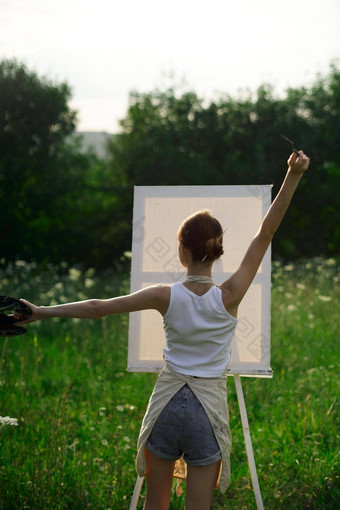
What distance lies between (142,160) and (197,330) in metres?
10.9

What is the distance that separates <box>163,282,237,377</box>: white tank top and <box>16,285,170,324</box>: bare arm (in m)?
0.05

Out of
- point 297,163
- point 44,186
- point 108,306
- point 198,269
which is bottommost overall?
point 108,306

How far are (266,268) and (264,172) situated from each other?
9942 millimetres

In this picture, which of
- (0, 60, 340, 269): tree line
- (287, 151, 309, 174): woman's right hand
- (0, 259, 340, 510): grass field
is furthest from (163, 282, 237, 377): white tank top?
(0, 60, 340, 269): tree line

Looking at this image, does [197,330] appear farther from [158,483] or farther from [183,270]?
[183,270]

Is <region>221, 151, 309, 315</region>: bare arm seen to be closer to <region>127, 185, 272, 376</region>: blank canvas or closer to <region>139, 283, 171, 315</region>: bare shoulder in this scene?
<region>139, 283, 171, 315</region>: bare shoulder

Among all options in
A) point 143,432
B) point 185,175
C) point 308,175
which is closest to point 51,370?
point 143,432

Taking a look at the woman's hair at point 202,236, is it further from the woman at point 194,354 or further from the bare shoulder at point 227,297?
the bare shoulder at point 227,297

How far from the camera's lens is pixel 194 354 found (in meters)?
2.08

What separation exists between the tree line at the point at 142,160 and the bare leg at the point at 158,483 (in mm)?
9209

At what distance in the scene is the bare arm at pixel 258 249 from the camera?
2085 mm

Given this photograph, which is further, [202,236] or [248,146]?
[248,146]

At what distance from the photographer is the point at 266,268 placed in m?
2.86

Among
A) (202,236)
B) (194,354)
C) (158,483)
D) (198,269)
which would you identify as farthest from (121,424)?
(202,236)
